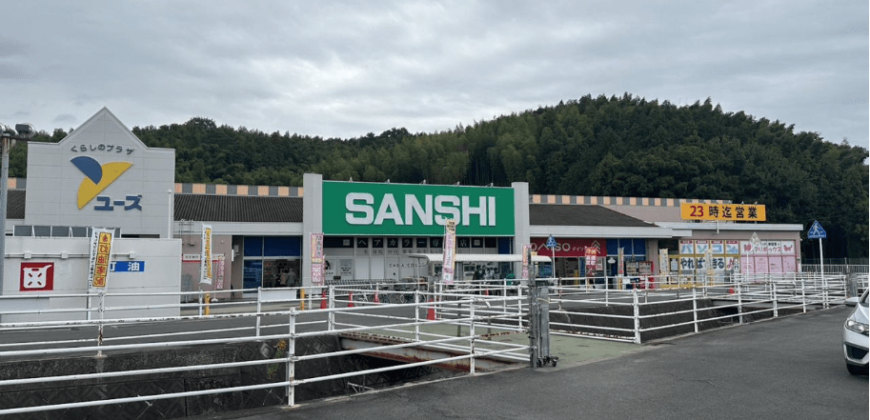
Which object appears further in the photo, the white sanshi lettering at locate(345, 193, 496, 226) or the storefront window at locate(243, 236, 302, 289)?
the white sanshi lettering at locate(345, 193, 496, 226)

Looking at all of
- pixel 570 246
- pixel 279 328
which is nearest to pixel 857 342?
pixel 279 328

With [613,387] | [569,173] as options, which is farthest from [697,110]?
[613,387]

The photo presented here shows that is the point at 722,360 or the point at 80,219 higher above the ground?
the point at 80,219

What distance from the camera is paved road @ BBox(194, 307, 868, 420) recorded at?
6883 mm

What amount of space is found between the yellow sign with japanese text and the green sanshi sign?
15.9 meters

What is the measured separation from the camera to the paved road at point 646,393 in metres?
6.88

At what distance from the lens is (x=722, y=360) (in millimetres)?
10242

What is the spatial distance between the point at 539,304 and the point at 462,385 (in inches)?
84.1

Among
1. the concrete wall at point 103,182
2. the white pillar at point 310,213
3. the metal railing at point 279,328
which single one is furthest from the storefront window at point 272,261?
the metal railing at point 279,328

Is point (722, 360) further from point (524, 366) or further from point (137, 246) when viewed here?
point (137, 246)

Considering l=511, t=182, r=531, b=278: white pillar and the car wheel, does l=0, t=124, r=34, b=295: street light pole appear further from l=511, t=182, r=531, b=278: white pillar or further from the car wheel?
l=511, t=182, r=531, b=278: white pillar

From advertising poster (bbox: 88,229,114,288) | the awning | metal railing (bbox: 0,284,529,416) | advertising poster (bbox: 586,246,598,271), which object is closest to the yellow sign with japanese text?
advertising poster (bbox: 586,246,598,271)

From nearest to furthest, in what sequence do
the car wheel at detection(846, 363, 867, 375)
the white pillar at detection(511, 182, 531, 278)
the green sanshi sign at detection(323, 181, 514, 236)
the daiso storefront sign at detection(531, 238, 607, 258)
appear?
the car wheel at detection(846, 363, 867, 375) → the green sanshi sign at detection(323, 181, 514, 236) → the white pillar at detection(511, 182, 531, 278) → the daiso storefront sign at detection(531, 238, 607, 258)

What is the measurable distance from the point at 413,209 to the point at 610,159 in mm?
42512
